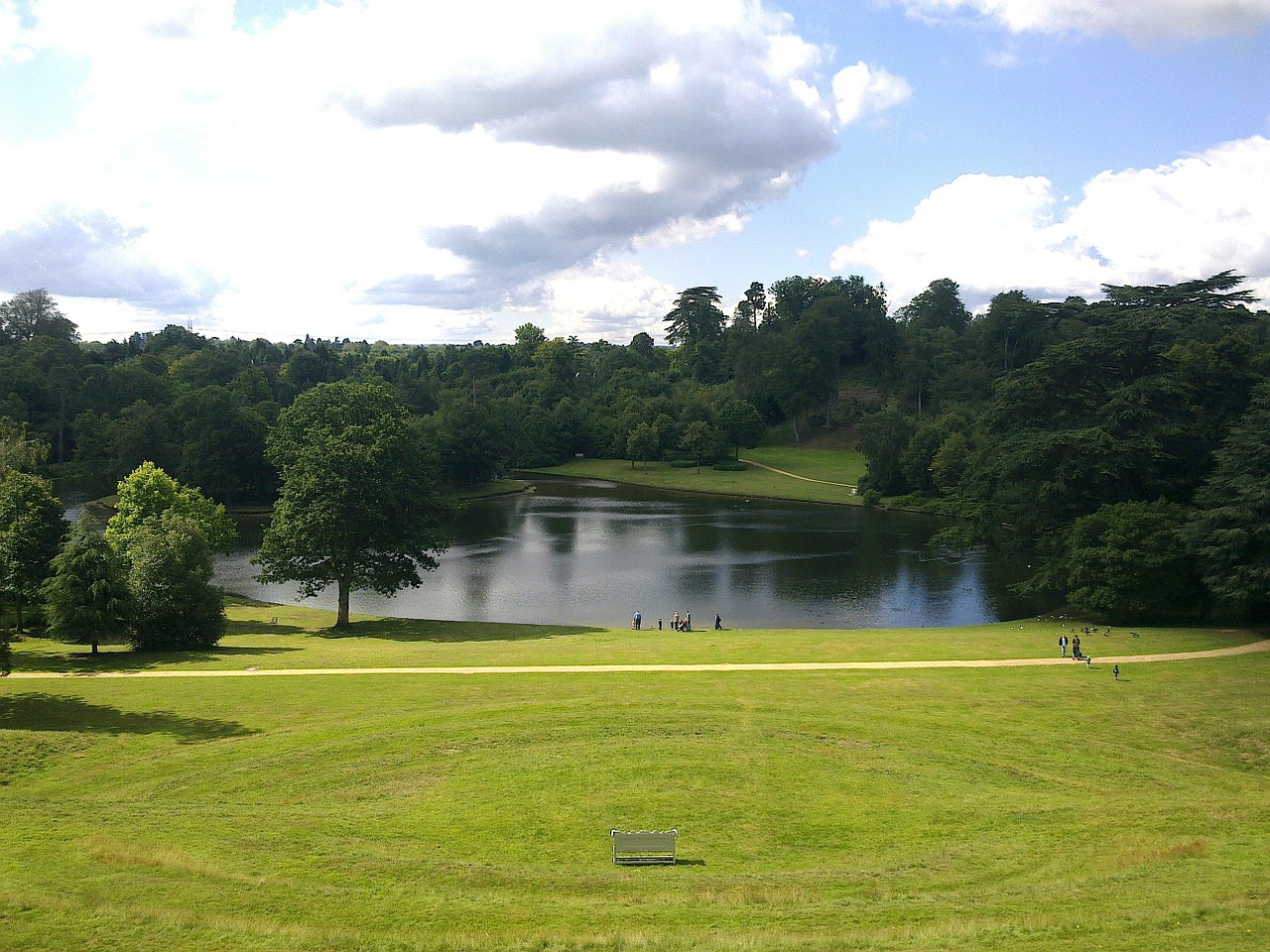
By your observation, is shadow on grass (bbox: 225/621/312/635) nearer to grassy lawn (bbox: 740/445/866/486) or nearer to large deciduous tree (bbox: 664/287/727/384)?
grassy lawn (bbox: 740/445/866/486)

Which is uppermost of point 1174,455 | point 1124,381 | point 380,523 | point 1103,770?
point 1124,381

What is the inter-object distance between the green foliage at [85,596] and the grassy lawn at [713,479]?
7849cm

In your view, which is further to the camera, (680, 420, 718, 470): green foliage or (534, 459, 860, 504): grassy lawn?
(680, 420, 718, 470): green foliage

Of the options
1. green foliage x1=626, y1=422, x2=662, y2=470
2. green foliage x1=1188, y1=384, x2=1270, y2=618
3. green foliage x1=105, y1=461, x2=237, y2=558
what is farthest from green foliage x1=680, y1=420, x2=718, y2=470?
green foliage x1=1188, y1=384, x2=1270, y2=618

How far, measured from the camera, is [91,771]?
20.3 m

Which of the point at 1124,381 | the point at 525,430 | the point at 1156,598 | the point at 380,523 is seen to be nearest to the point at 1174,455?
the point at 1124,381

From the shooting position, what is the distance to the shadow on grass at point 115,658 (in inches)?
1213

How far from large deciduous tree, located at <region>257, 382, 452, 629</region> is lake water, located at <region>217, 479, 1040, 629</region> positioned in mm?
6362

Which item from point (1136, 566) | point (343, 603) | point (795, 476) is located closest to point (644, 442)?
point (795, 476)

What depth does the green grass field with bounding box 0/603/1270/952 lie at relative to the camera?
12.6 m

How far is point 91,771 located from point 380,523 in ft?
81.4

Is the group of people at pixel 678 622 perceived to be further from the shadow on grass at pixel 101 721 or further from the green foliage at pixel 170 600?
the shadow on grass at pixel 101 721

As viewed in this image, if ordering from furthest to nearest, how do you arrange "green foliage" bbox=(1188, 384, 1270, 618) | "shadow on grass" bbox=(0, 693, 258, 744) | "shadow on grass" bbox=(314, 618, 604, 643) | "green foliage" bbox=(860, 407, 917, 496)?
"green foliage" bbox=(860, 407, 917, 496) → "shadow on grass" bbox=(314, 618, 604, 643) → "green foliage" bbox=(1188, 384, 1270, 618) → "shadow on grass" bbox=(0, 693, 258, 744)

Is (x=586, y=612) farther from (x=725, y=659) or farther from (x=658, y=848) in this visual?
(x=658, y=848)
